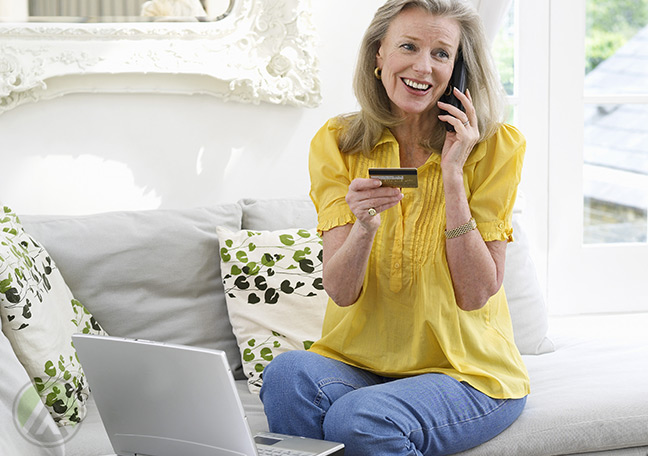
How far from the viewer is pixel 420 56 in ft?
5.50

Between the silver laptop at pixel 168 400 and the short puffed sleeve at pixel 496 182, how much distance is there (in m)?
0.58

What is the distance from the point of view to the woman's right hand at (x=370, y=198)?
154 centimetres

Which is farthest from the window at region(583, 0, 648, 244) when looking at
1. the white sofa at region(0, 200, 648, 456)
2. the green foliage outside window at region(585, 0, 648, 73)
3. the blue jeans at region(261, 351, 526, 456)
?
the blue jeans at region(261, 351, 526, 456)

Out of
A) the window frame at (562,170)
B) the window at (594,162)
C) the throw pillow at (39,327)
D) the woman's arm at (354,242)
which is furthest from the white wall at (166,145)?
the woman's arm at (354,242)

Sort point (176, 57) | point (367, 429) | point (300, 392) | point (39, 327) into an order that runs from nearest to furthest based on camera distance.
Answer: point (367, 429) → point (300, 392) → point (39, 327) → point (176, 57)

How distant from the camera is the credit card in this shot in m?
1.45

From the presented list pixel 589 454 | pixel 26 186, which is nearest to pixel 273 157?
pixel 26 186

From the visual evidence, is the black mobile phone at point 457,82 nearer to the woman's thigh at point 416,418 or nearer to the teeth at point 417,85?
the teeth at point 417,85

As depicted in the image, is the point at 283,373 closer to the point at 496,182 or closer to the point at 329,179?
the point at 329,179

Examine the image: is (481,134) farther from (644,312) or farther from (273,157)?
(644,312)

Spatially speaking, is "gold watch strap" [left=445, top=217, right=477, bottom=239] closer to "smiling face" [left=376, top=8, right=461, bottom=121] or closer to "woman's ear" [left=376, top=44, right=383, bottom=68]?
"smiling face" [left=376, top=8, right=461, bottom=121]

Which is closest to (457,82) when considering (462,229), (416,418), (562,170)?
(462,229)

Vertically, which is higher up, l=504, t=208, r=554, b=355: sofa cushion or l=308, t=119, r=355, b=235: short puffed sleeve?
l=308, t=119, r=355, b=235: short puffed sleeve

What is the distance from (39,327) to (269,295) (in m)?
0.61
